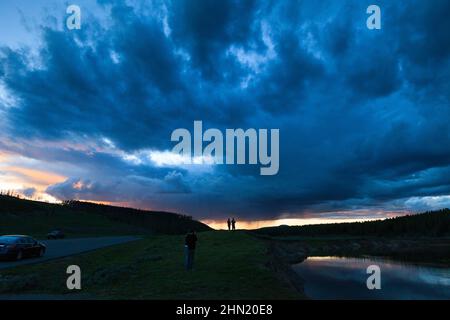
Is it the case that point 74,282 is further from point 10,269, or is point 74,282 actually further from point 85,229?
point 85,229

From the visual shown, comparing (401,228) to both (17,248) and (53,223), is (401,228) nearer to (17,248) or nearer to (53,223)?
(53,223)

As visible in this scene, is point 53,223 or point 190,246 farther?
point 53,223

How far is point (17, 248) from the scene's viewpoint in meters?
27.9

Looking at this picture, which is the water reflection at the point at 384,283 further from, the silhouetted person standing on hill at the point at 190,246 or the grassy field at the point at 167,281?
the silhouetted person standing on hill at the point at 190,246

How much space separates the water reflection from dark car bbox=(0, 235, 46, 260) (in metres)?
Result: 21.3

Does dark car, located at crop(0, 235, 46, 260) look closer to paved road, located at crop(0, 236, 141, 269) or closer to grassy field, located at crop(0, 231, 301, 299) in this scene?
paved road, located at crop(0, 236, 141, 269)

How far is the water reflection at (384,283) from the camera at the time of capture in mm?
30350

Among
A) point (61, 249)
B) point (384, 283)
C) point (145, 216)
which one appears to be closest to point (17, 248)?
point (61, 249)

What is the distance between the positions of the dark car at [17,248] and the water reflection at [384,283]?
69.9 ft

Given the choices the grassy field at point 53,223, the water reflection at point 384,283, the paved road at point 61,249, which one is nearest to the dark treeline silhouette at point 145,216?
the grassy field at point 53,223

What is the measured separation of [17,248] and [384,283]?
31.5 meters

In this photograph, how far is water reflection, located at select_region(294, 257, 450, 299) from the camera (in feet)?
99.6

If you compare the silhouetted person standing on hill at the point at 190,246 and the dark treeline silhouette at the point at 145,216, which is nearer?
the silhouetted person standing on hill at the point at 190,246
